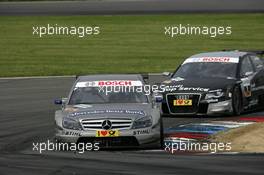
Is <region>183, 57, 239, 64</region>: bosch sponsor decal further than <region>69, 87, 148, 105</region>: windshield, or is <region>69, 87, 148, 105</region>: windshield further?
<region>183, 57, 239, 64</region>: bosch sponsor decal

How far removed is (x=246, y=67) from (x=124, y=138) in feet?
25.6

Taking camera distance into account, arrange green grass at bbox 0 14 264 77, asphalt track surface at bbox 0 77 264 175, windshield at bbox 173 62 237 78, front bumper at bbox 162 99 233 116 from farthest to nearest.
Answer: green grass at bbox 0 14 264 77 → windshield at bbox 173 62 237 78 → front bumper at bbox 162 99 233 116 → asphalt track surface at bbox 0 77 264 175

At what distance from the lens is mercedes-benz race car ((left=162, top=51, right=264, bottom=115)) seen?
20984 millimetres

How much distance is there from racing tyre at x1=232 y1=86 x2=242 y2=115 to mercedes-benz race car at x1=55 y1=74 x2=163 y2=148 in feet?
14.3

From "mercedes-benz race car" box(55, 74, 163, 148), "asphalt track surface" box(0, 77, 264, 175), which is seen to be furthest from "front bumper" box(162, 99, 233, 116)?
"mercedes-benz race car" box(55, 74, 163, 148)

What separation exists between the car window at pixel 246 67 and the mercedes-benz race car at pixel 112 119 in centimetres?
561

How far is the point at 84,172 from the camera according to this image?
12.9m

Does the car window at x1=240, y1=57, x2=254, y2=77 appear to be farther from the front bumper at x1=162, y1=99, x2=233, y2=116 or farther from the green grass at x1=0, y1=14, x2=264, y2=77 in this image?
the green grass at x1=0, y1=14, x2=264, y2=77

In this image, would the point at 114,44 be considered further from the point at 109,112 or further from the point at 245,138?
the point at 109,112

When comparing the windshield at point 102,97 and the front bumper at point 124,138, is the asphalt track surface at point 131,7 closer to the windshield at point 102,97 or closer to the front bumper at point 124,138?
the windshield at point 102,97

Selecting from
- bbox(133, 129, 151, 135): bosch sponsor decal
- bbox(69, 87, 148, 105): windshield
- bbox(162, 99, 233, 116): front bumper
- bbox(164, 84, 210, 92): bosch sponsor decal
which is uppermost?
bbox(69, 87, 148, 105): windshield

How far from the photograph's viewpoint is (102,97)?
17.2 m

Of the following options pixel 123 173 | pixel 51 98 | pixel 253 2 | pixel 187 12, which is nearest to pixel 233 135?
pixel 123 173

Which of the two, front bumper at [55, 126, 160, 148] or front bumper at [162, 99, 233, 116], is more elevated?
front bumper at [55, 126, 160, 148]
